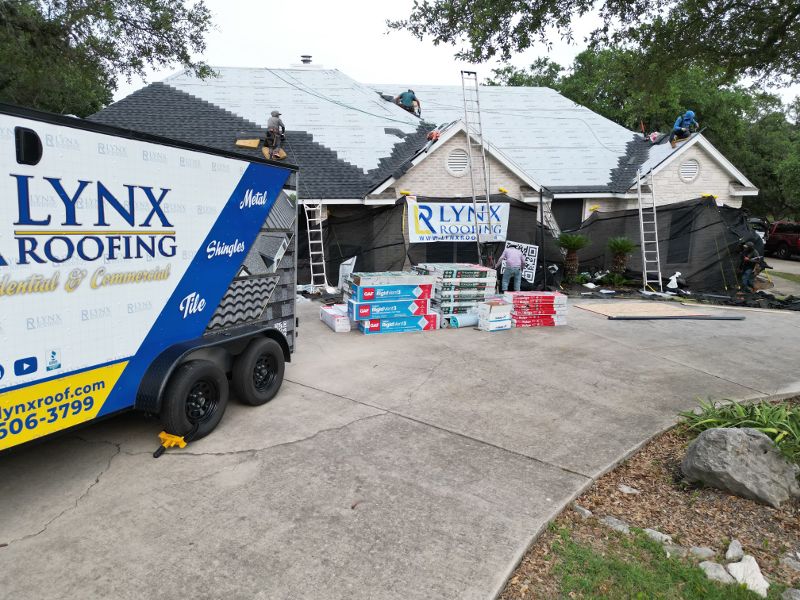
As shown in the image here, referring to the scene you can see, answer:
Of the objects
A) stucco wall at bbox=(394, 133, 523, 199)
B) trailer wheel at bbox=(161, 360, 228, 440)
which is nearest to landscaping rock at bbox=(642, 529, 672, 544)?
trailer wheel at bbox=(161, 360, 228, 440)

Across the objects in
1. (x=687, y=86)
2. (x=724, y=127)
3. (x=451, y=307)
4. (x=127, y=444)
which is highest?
(x=687, y=86)

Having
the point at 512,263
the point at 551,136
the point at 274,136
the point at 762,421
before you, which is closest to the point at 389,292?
the point at 512,263

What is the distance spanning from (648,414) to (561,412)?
1079 millimetres

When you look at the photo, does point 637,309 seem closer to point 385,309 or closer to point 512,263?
point 512,263

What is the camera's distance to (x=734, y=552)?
3852 millimetres

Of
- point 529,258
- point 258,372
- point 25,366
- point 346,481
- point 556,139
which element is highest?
point 556,139

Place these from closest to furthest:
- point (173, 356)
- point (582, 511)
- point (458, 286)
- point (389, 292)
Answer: point (582, 511), point (173, 356), point (389, 292), point (458, 286)

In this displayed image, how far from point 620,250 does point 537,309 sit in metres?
6.81

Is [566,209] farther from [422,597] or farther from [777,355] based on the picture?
[422,597]

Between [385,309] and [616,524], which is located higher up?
[385,309]

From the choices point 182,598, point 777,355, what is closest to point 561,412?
point 182,598

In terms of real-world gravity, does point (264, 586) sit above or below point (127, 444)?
below

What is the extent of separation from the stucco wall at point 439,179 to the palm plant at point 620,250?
418 cm

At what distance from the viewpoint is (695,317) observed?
12.5m
